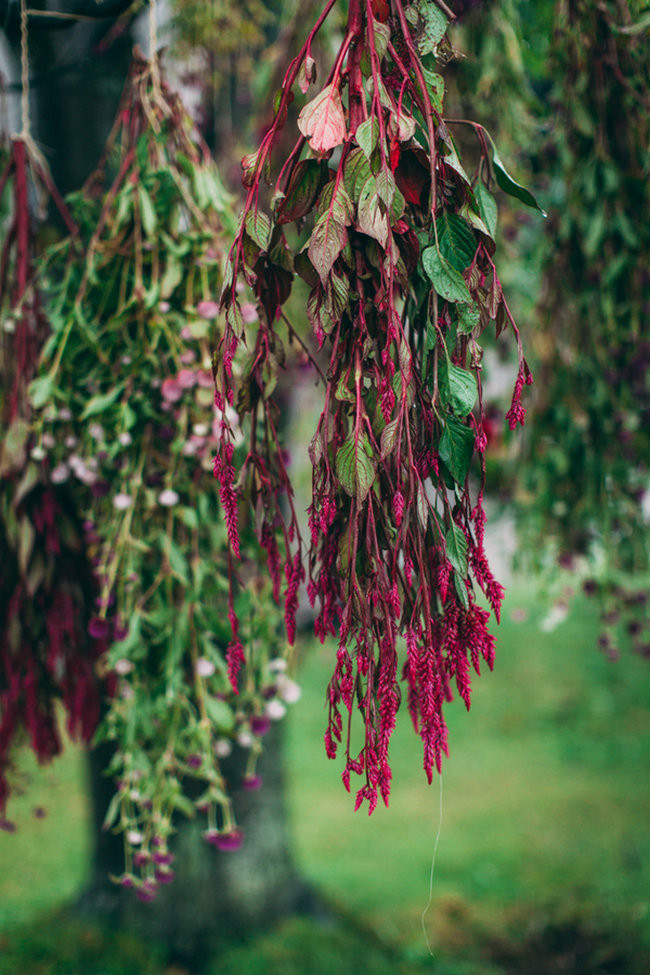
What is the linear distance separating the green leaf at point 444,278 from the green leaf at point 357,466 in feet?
0.56

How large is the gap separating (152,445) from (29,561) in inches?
11.6

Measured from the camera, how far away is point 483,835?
3268 millimetres

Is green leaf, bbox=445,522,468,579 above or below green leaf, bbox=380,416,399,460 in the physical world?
below

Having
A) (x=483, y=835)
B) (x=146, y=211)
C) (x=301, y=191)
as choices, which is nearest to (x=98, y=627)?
(x=146, y=211)

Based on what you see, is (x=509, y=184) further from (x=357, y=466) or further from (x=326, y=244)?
(x=357, y=466)

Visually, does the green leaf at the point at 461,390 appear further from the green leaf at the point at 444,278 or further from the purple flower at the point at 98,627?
the purple flower at the point at 98,627

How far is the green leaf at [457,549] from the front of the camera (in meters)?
0.87

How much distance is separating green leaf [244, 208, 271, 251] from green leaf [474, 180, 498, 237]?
246 millimetres

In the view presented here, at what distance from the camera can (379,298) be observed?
0.87m

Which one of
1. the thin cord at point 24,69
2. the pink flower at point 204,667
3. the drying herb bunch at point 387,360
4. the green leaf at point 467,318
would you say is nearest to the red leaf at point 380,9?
the drying herb bunch at point 387,360

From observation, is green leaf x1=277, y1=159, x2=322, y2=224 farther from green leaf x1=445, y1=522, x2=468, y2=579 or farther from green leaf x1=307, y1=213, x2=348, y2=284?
green leaf x1=445, y1=522, x2=468, y2=579

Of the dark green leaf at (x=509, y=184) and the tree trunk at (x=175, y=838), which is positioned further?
the tree trunk at (x=175, y=838)

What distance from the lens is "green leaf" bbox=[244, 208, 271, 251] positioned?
903mm

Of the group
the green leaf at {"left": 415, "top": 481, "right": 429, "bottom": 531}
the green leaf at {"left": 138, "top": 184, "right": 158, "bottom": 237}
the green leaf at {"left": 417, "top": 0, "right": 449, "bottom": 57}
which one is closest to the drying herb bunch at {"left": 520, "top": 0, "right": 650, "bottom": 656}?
the green leaf at {"left": 417, "top": 0, "right": 449, "bottom": 57}
